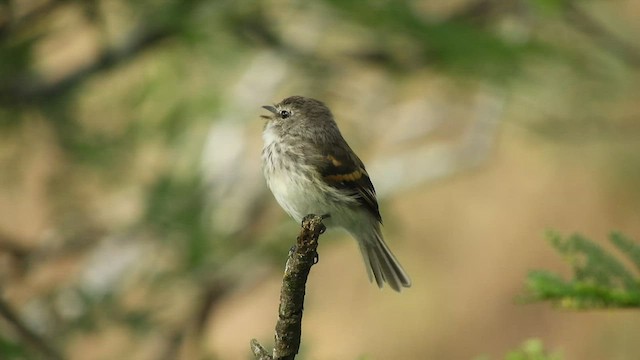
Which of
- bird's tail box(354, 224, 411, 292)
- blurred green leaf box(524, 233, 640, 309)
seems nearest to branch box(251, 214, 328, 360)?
blurred green leaf box(524, 233, 640, 309)

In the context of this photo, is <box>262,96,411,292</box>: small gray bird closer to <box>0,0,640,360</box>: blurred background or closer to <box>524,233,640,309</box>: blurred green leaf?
<box>0,0,640,360</box>: blurred background

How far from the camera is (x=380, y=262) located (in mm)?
5039

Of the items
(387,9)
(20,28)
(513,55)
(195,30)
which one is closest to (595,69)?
(513,55)

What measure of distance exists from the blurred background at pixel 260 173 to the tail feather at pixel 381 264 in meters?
1.10

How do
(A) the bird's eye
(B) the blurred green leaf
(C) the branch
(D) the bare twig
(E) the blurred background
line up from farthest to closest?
(E) the blurred background < (A) the bird's eye < (D) the bare twig < (C) the branch < (B) the blurred green leaf

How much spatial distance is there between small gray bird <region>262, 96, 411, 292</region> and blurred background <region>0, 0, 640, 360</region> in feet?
3.95

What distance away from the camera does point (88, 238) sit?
9516 mm

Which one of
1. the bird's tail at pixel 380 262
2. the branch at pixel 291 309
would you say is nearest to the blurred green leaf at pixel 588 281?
the branch at pixel 291 309

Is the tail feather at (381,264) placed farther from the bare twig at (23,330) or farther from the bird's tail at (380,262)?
the bare twig at (23,330)

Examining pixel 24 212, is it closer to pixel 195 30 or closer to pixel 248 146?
pixel 248 146

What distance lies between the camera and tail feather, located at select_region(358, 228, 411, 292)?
4867 mm

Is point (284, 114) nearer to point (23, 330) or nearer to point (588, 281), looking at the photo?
point (23, 330)

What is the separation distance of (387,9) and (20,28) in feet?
6.97

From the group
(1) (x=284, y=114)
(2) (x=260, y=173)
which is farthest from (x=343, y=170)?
(2) (x=260, y=173)
